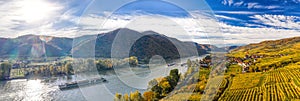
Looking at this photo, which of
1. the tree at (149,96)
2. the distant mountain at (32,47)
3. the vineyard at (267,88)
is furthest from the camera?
the distant mountain at (32,47)

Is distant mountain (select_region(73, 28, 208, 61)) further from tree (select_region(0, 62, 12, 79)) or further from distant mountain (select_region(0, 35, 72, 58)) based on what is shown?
distant mountain (select_region(0, 35, 72, 58))

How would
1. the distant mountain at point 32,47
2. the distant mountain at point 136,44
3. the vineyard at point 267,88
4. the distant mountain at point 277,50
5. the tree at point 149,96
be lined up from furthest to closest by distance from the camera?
the distant mountain at point 32,47 < the distant mountain at point 277,50 < the vineyard at point 267,88 < the tree at point 149,96 < the distant mountain at point 136,44

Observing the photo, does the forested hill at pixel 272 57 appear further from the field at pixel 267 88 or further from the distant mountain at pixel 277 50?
the field at pixel 267 88

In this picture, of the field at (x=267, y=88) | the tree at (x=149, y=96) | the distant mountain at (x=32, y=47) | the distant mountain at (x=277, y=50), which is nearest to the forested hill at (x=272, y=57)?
the distant mountain at (x=277, y=50)

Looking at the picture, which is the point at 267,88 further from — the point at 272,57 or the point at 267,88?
the point at 272,57

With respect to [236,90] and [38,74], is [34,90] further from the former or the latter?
[236,90]

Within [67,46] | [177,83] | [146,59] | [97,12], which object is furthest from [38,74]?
[67,46]

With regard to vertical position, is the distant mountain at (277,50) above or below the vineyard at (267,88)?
above

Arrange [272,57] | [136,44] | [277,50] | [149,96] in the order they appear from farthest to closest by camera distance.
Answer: [277,50] → [272,57] → [136,44] → [149,96]

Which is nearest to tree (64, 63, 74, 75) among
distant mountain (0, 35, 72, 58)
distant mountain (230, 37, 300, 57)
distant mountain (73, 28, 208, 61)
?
distant mountain (73, 28, 208, 61)

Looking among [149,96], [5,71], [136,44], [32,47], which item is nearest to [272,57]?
[136,44]

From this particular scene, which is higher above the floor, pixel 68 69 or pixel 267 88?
pixel 68 69

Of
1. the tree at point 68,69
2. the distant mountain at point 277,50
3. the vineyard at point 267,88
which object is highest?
the distant mountain at point 277,50
